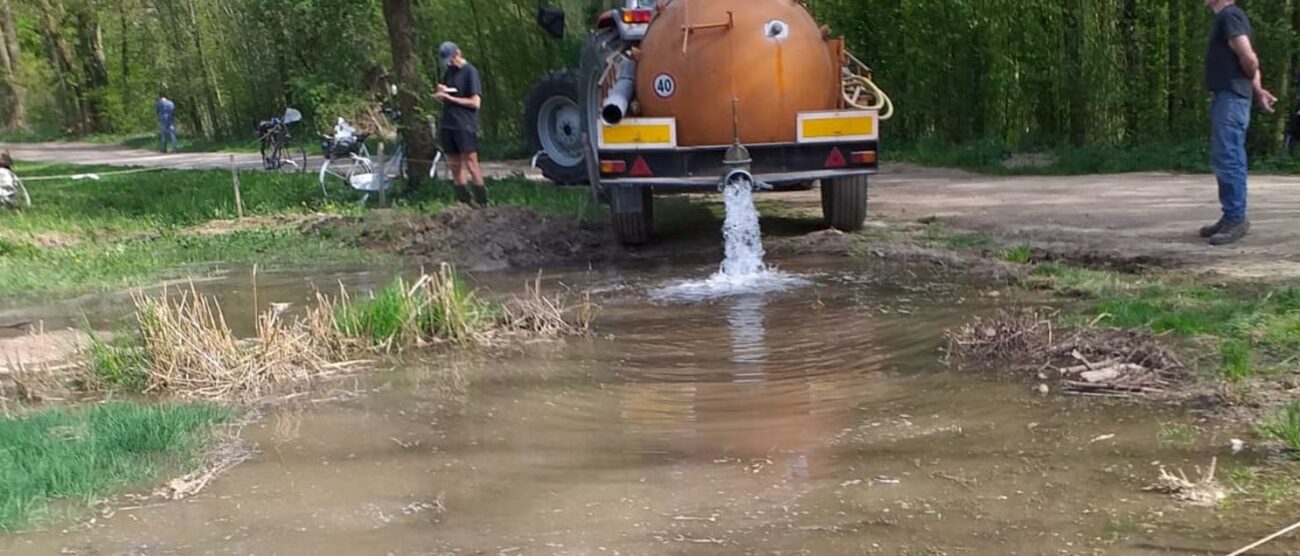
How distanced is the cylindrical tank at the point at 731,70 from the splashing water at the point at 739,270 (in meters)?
0.50

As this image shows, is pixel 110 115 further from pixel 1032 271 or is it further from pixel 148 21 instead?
pixel 1032 271

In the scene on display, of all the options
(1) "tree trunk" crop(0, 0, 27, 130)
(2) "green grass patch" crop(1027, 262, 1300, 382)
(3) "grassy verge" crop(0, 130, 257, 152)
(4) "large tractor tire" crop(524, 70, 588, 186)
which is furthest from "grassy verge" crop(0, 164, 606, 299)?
(1) "tree trunk" crop(0, 0, 27, 130)

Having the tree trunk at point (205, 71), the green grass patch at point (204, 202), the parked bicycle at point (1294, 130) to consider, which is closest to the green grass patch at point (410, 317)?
the green grass patch at point (204, 202)

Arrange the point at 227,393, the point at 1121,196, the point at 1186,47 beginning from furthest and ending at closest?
the point at 1186,47, the point at 1121,196, the point at 227,393

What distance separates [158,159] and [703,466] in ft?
87.2

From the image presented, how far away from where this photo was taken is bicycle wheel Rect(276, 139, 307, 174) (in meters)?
20.6

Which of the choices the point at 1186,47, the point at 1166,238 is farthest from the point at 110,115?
the point at 1166,238

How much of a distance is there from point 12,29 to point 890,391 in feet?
153

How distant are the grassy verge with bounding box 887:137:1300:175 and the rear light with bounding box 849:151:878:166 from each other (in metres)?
5.50

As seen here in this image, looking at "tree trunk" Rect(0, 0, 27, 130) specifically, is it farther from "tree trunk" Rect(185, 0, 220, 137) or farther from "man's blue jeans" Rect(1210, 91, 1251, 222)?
"man's blue jeans" Rect(1210, 91, 1251, 222)

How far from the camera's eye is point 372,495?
4457mm

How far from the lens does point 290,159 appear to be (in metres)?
21.0

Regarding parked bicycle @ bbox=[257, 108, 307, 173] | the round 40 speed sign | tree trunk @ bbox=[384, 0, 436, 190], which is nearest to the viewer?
the round 40 speed sign

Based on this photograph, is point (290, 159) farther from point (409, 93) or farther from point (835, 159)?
point (835, 159)
